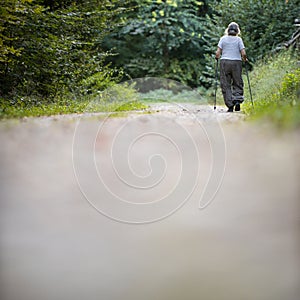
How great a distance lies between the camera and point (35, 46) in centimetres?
590

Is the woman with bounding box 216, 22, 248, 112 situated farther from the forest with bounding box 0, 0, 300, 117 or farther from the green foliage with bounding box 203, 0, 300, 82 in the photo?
the green foliage with bounding box 203, 0, 300, 82

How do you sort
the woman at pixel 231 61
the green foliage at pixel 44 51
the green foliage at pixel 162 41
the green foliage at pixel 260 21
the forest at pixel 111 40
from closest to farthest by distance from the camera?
the woman at pixel 231 61, the green foliage at pixel 44 51, the forest at pixel 111 40, the green foliage at pixel 260 21, the green foliage at pixel 162 41

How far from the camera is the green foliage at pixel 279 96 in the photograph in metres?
3.32

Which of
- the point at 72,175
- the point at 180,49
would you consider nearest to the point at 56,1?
the point at 180,49

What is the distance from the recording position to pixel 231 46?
210 inches

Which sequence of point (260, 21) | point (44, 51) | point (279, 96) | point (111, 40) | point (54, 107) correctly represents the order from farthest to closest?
point (111, 40), point (260, 21), point (44, 51), point (54, 107), point (279, 96)

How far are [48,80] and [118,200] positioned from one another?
14.5 ft

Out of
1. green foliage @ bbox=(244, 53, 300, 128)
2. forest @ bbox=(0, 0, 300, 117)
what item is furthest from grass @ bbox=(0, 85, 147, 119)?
green foliage @ bbox=(244, 53, 300, 128)

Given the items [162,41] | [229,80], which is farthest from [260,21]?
[229,80]

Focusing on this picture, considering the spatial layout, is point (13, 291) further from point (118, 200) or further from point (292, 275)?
point (292, 275)

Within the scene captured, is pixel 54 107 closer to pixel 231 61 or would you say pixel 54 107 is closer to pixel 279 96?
pixel 231 61

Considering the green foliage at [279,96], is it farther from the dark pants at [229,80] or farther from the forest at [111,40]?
the forest at [111,40]

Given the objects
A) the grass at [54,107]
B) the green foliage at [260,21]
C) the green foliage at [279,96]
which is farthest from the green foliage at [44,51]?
the green foliage at [260,21]

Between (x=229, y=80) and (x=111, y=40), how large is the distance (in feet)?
18.2
